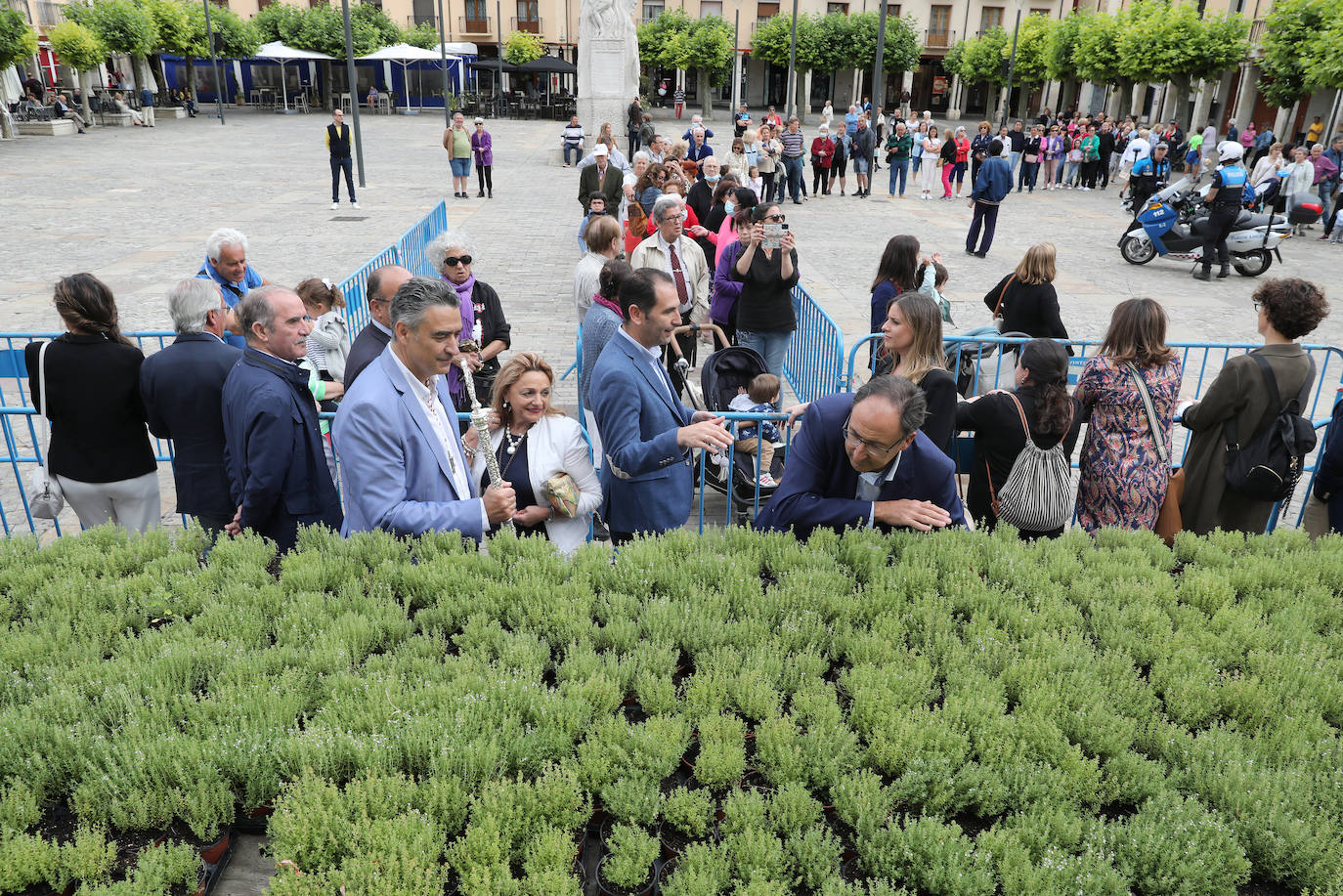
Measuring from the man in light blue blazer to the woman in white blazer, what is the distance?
62 cm

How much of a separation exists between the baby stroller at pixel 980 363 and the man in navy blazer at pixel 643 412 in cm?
317

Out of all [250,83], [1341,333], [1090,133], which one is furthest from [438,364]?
[250,83]

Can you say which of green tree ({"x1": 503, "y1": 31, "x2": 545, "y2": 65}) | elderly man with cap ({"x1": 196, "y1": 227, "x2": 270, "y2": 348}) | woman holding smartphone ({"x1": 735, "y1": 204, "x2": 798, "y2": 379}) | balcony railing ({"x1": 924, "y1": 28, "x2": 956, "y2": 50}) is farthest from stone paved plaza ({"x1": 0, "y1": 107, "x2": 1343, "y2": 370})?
balcony railing ({"x1": 924, "y1": 28, "x2": 956, "y2": 50})

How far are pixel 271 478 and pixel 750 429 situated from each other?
3.17m

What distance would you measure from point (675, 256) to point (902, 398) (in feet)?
16.3

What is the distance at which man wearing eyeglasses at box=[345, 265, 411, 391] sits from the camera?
5.04 meters

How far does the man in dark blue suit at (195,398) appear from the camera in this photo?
4289 millimetres

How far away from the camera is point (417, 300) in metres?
3.30

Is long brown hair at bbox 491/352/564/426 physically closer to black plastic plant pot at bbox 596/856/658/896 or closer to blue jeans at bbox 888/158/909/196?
black plastic plant pot at bbox 596/856/658/896

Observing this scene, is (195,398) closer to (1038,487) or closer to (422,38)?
(1038,487)

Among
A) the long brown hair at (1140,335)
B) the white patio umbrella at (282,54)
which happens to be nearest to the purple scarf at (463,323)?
the long brown hair at (1140,335)

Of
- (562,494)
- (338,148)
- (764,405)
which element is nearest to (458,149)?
(338,148)

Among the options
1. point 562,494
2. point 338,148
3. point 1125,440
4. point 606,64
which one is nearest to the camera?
point 562,494

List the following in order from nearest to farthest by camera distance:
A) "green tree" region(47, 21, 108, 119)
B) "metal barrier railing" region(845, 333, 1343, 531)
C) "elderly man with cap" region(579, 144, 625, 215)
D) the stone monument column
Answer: "metal barrier railing" region(845, 333, 1343, 531), "elderly man with cap" region(579, 144, 625, 215), the stone monument column, "green tree" region(47, 21, 108, 119)
